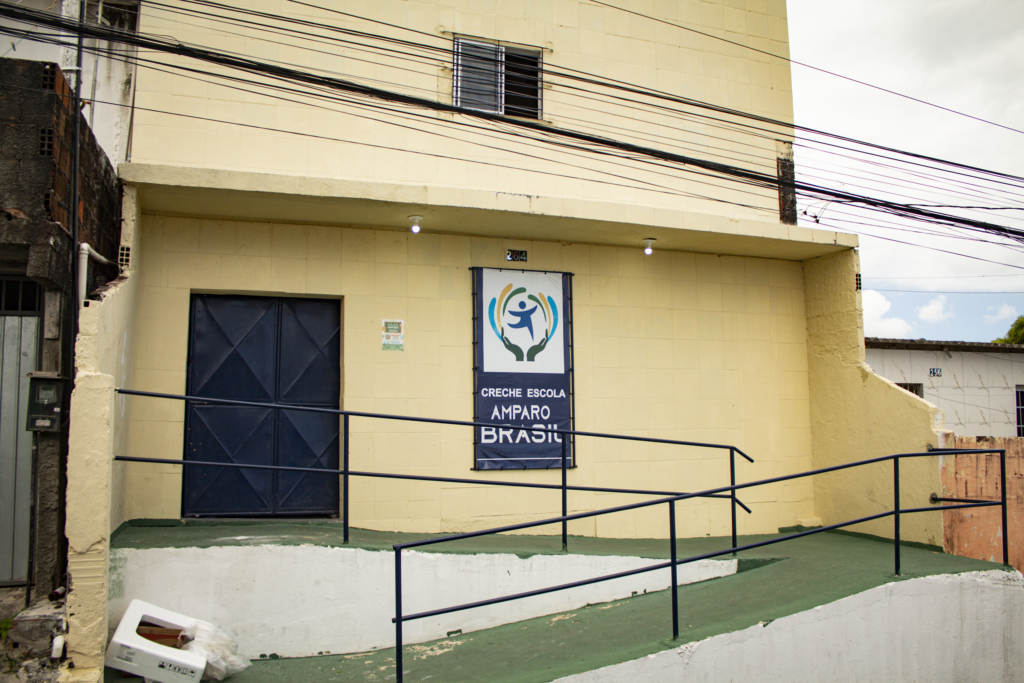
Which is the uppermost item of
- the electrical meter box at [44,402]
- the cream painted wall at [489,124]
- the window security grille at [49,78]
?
the cream painted wall at [489,124]

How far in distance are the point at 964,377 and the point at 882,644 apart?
32.3 feet

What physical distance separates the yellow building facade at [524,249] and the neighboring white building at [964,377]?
514 cm

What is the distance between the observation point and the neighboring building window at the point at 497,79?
8.01 meters

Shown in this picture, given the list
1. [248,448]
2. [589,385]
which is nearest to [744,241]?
[589,385]

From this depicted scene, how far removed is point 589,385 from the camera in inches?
304

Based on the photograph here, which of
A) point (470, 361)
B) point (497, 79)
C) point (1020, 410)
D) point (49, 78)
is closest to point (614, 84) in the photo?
point (497, 79)

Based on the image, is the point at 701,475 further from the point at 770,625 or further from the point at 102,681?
the point at 102,681

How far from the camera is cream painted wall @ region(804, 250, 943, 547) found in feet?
23.9

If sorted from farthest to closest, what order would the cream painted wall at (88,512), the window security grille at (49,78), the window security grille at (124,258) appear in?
the window security grille at (124,258) → the window security grille at (49,78) → the cream painted wall at (88,512)

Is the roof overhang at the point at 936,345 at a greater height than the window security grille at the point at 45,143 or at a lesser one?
lesser

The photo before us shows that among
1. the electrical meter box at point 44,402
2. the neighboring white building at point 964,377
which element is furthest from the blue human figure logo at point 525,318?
the neighboring white building at point 964,377

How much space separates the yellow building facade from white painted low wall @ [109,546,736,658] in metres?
1.14

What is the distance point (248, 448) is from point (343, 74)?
159 inches

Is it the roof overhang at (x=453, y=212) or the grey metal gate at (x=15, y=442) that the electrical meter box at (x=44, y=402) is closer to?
the grey metal gate at (x=15, y=442)
